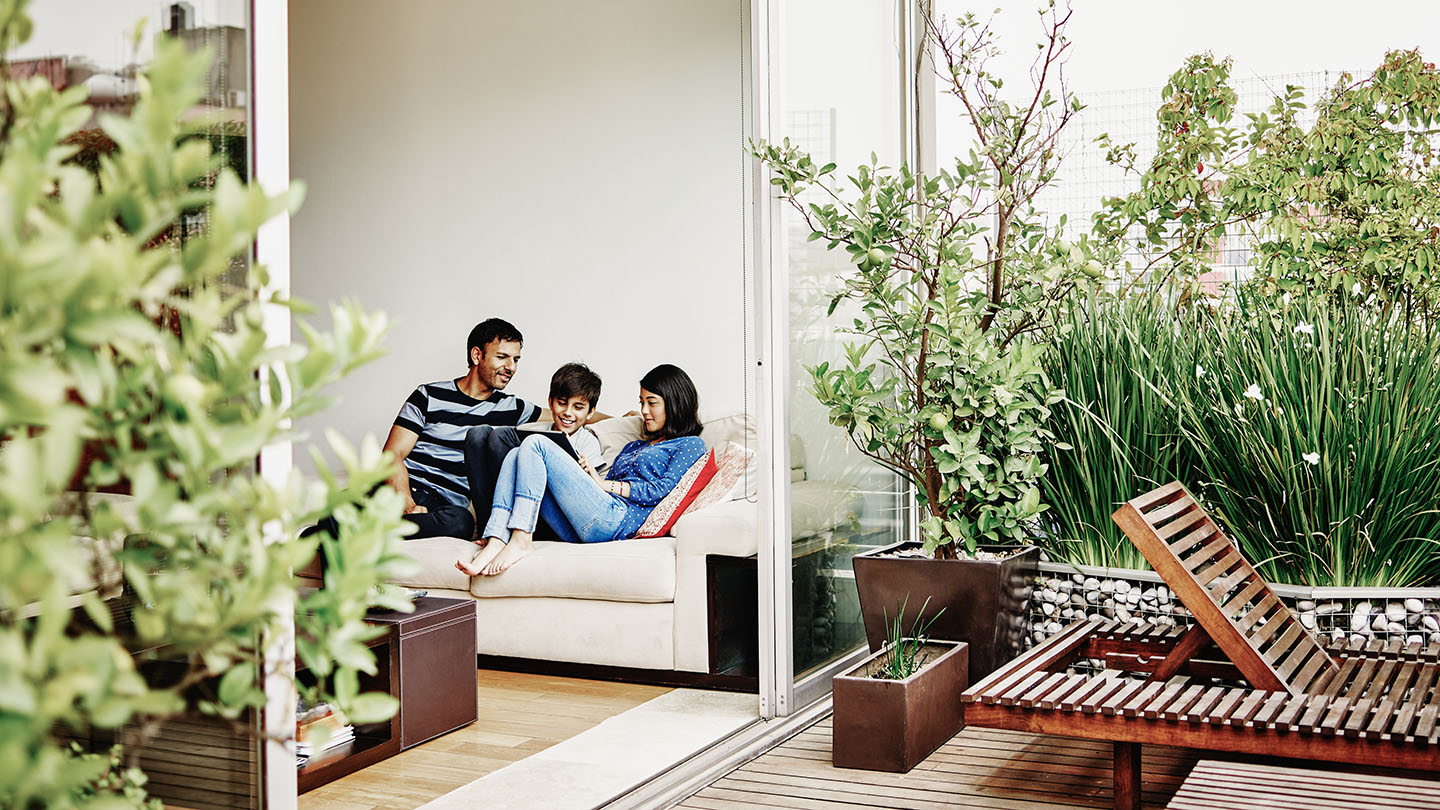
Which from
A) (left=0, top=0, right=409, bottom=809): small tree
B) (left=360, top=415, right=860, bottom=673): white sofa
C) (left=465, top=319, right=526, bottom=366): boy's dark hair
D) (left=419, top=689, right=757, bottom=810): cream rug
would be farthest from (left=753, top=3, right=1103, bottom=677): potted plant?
(left=0, top=0, right=409, bottom=809): small tree

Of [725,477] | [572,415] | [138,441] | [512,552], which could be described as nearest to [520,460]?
[512,552]

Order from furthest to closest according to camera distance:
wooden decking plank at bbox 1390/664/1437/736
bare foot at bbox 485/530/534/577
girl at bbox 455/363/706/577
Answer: girl at bbox 455/363/706/577 → bare foot at bbox 485/530/534/577 → wooden decking plank at bbox 1390/664/1437/736

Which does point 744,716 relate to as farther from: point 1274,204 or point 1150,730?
point 1274,204

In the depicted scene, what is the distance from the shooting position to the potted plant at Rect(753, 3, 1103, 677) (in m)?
3.69

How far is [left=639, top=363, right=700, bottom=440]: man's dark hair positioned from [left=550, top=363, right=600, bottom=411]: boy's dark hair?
1.34 feet

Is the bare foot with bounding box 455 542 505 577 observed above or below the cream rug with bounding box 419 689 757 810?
above

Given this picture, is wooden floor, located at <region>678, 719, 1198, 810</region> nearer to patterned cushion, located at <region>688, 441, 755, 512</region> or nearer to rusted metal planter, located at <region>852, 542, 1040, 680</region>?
rusted metal planter, located at <region>852, 542, 1040, 680</region>

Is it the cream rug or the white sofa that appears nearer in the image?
the cream rug

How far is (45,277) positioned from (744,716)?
3155 mm

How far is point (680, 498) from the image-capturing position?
4.57 meters

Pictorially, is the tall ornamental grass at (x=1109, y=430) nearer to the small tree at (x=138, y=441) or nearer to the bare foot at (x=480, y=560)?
the bare foot at (x=480, y=560)

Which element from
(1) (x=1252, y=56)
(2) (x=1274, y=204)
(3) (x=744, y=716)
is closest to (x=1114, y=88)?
(1) (x=1252, y=56)

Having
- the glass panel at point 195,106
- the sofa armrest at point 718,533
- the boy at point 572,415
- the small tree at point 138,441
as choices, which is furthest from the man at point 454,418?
the small tree at point 138,441

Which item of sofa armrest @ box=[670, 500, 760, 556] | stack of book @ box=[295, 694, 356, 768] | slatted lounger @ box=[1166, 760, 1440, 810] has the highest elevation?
sofa armrest @ box=[670, 500, 760, 556]
